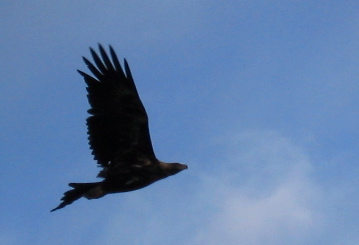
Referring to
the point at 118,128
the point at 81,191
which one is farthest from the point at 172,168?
the point at 81,191

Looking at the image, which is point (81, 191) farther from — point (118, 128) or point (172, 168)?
point (172, 168)

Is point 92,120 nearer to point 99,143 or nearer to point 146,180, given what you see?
point 99,143

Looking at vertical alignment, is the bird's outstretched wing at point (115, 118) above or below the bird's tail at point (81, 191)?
above

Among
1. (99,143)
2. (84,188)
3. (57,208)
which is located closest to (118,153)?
(99,143)

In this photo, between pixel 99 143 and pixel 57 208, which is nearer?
pixel 57 208

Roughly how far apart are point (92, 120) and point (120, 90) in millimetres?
733

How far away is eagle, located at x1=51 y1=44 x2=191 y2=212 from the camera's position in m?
8.12

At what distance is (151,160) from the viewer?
8.26 m

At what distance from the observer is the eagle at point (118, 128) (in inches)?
320

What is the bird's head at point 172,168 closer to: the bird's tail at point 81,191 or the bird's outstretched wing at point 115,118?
the bird's outstretched wing at point 115,118

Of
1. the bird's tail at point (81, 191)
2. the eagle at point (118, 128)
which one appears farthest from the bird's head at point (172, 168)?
the bird's tail at point (81, 191)

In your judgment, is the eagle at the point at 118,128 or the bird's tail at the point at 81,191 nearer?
the bird's tail at the point at 81,191

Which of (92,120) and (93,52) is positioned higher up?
(93,52)

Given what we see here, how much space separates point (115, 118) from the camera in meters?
8.29
